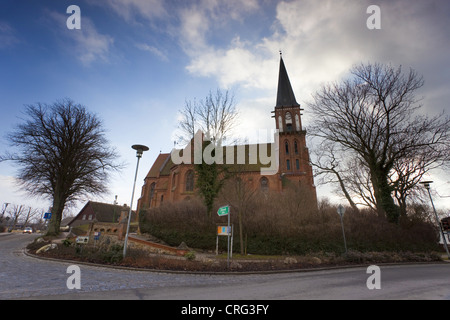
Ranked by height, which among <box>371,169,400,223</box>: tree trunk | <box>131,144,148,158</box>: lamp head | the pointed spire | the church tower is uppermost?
the pointed spire

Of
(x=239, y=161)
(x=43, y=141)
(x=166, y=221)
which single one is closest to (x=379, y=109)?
(x=239, y=161)

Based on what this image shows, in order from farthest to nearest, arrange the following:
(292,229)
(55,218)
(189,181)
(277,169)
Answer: (277,169) → (189,181) → (55,218) → (292,229)

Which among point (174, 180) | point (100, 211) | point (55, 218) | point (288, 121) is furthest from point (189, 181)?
point (100, 211)

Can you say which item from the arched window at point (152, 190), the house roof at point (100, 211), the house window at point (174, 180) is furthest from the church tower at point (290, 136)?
the house roof at point (100, 211)

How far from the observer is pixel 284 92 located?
41562 mm

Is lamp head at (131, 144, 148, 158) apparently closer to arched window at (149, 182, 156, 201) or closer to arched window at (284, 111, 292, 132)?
arched window at (149, 182, 156, 201)

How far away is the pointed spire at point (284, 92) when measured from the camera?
132ft

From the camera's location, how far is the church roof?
40.2 meters

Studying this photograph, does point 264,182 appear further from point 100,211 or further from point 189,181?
point 100,211

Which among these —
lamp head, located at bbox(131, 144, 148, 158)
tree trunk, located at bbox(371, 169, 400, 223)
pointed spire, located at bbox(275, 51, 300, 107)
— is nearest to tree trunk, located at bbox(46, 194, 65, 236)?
lamp head, located at bbox(131, 144, 148, 158)

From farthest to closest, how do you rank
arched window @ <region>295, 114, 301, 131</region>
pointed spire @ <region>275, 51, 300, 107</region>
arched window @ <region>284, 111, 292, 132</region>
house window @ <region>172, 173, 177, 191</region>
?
1. pointed spire @ <region>275, 51, 300, 107</region>
2. arched window @ <region>284, 111, 292, 132</region>
3. arched window @ <region>295, 114, 301, 131</region>
4. house window @ <region>172, 173, 177, 191</region>

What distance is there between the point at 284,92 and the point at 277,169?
56.1 ft
